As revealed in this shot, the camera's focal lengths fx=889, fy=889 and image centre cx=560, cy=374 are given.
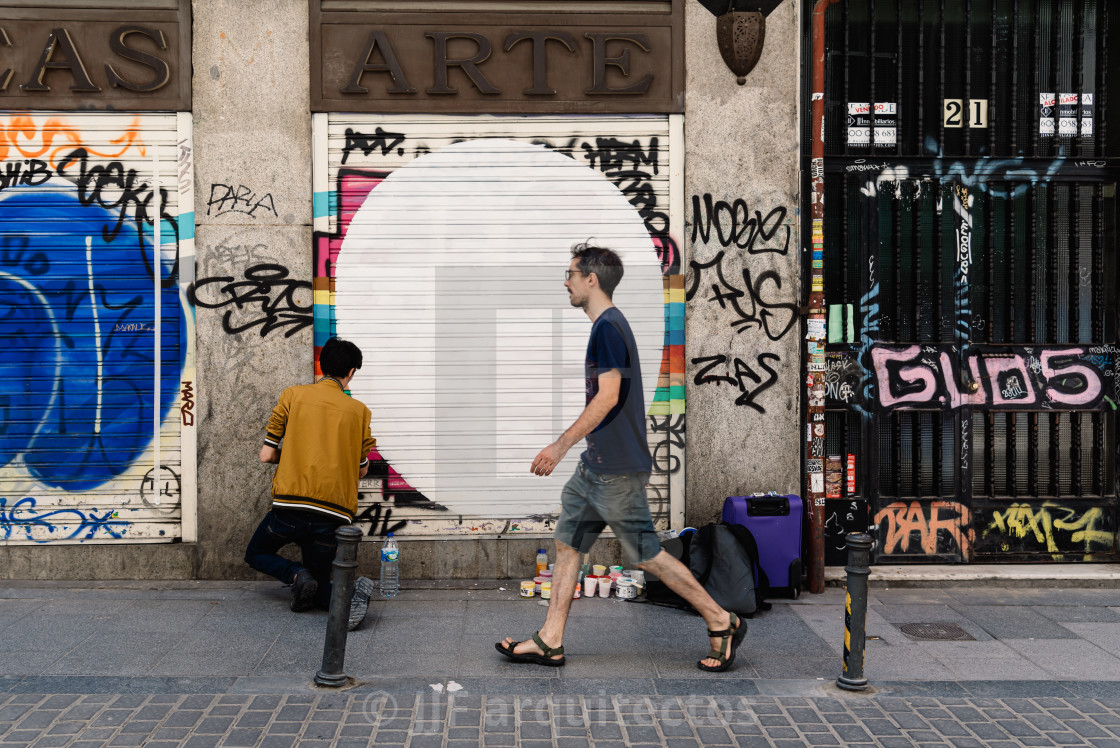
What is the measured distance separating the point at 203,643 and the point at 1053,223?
689cm

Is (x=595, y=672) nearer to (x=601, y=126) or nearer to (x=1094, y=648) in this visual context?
(x=1094, y=648)

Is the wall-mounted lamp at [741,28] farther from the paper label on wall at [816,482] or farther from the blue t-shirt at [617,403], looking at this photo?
the paper label on wall at [816,482]

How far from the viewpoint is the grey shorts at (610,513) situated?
4828 mm

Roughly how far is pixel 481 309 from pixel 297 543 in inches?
84.6

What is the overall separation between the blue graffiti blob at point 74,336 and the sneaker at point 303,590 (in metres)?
1.86

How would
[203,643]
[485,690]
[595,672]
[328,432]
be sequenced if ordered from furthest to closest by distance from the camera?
[328,432]
[203,643]
[595,672]
[485,690]

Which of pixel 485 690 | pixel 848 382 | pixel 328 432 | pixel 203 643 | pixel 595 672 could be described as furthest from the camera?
pixel 848 382

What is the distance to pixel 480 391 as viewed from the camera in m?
6.76

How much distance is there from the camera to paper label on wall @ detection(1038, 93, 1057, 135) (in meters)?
7.03

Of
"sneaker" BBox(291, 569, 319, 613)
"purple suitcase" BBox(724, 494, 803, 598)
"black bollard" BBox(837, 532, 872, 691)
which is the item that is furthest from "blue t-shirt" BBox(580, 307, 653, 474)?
Answer: "sneaker" BBox(291, 569, 319, 613)

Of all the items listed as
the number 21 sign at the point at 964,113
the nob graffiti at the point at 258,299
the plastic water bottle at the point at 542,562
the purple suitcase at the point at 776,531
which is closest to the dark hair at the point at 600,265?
the purple suitcase at the point at 776,531

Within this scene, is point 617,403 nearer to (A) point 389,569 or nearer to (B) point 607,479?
(B) point 607,479

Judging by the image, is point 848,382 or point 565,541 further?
point 848,382

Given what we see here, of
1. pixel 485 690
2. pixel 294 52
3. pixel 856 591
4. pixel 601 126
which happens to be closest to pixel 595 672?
pixel 485 690
